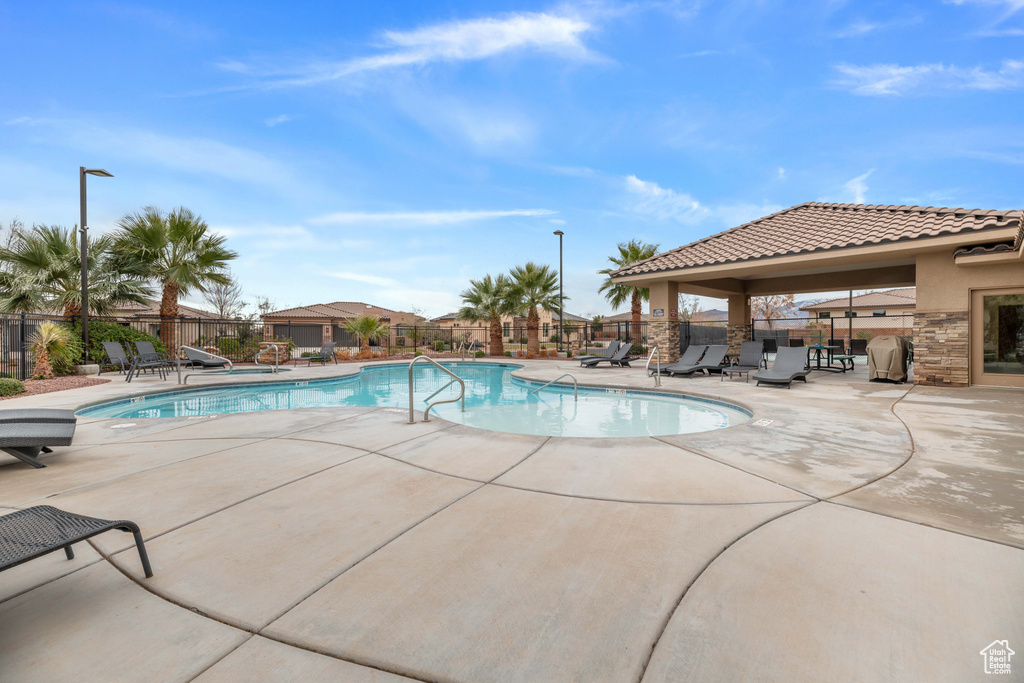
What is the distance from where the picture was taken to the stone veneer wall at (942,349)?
10141 millimetres

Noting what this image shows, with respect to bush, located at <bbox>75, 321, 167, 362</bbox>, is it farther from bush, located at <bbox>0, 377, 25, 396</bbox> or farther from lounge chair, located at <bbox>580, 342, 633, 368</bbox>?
lounge chair, located at <bbox>580, 342, 633, 368</bbox>

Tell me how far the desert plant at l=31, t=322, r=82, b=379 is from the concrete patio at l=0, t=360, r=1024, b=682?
1034 cm

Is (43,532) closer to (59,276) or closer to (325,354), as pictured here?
(59,276)

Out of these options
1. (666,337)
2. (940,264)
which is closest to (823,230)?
(940,264)

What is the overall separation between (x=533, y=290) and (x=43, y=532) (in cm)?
2145

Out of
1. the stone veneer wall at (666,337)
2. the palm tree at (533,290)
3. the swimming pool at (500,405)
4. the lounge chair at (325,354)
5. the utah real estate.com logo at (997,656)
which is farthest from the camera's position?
the palm tree at (533,290)

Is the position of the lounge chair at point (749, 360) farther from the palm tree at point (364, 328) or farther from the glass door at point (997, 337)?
the palm tree at point (364, 328)

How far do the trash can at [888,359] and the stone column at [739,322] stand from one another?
234 inches

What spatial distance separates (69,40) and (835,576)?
16.7 meters

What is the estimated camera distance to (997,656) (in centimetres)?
172

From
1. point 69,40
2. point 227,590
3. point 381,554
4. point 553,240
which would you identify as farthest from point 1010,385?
point 69,40

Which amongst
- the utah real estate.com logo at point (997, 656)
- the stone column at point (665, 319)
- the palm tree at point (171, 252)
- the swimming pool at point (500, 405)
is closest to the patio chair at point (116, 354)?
the palm tree at point (171, 252)

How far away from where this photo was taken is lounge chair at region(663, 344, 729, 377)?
1265 cm

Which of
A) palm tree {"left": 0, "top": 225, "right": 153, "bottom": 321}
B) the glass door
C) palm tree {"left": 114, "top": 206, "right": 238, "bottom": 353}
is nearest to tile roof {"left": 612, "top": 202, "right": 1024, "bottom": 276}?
the glass door
